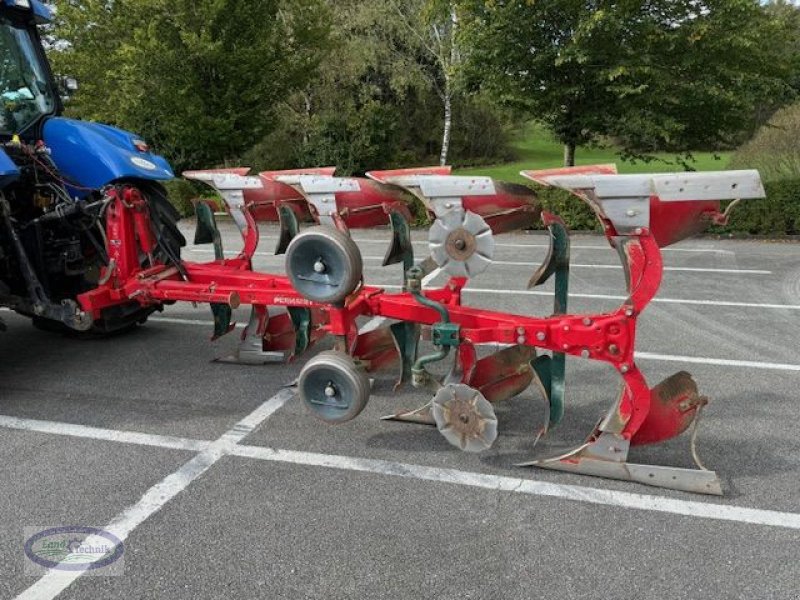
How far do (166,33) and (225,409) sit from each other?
11473 mm

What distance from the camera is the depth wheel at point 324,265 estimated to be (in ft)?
10.0

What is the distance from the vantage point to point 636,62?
1027 cm

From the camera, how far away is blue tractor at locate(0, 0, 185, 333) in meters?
4.25

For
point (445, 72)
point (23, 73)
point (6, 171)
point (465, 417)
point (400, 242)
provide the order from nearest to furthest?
point (465, 417) < point (6, 171) < point (400, 242) < point (23, 73) < point (445, 72)

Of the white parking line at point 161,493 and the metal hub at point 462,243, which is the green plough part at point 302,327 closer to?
the white parking line at point 161,493

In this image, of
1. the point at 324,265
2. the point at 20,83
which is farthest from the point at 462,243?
the point at 20,83

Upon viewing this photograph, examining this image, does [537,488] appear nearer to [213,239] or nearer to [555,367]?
[555,367]

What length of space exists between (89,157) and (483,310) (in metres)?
3.07

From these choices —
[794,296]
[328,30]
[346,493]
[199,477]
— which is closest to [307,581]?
[346,493]

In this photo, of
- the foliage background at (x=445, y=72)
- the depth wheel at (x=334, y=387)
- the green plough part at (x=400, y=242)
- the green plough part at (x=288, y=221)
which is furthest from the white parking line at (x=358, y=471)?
the foliage background at (x=445, y=72)

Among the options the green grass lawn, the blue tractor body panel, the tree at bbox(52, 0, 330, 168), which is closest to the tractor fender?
the blue tractor body panel

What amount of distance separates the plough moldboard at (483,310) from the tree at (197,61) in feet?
33.3

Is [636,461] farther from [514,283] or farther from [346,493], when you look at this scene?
[514,283]

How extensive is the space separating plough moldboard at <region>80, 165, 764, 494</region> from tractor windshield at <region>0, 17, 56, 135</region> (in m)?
1.76
